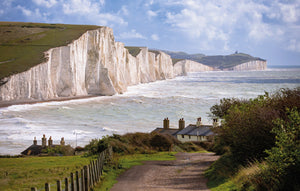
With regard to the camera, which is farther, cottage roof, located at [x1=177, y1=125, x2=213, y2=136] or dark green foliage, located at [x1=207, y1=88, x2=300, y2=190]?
cottage roof, located at [x1=177, y1=125, x2=213, y2=136]

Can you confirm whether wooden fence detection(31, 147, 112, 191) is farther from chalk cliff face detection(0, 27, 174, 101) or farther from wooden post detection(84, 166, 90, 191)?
chalk cliff face detection(0, 27, 174, 101)

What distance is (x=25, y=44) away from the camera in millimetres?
75250

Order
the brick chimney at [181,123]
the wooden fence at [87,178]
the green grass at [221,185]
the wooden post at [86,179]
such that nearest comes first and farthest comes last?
the wooden fence at [87,178] < the wooden post at [86,179] < the green grass at [221,185] < the brick chimney at [181,123]

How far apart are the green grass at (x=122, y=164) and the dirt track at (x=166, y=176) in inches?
10.0

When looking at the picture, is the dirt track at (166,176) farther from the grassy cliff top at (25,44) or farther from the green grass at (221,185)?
the grassy cliff top at (25,44)

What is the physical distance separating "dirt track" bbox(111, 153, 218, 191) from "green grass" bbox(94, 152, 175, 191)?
254mm

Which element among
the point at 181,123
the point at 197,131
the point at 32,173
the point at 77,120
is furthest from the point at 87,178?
the point at 77,120

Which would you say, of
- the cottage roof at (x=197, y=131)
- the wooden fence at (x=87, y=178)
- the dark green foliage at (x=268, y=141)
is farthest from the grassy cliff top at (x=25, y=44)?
the dark green foliage at (x=268, y=141)

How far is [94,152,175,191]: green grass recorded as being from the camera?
11.8 m

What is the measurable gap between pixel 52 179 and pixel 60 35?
70.5 metres

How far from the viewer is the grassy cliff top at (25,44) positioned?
60.6 metres

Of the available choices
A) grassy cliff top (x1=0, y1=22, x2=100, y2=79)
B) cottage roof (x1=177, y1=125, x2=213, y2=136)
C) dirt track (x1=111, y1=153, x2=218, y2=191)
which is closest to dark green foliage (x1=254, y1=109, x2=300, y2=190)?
dirt track (x1=111, y1=153, x2=218, y2=191)

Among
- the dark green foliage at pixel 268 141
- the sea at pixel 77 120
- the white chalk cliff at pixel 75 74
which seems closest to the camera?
the dark green foliage at pixel 268 141

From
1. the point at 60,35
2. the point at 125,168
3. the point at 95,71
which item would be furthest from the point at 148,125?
the point at 60,35
